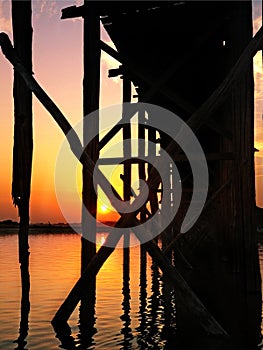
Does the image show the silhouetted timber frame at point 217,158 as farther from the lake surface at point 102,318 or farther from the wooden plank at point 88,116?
the lake surface at point 102,318

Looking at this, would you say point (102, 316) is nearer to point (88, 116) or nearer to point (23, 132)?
point (88, 116)

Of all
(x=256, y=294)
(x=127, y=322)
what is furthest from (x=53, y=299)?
(x=256, y=294)

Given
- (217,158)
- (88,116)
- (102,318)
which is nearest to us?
(88,116)

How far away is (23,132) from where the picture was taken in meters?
5.47

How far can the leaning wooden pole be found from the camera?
5379mm

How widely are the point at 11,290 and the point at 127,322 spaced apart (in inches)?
207

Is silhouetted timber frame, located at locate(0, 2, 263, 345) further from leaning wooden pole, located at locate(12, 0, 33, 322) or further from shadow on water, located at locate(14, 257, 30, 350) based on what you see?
shadow on water, located at locate(14, 257, 30, 350)

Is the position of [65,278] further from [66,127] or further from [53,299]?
[66,127]

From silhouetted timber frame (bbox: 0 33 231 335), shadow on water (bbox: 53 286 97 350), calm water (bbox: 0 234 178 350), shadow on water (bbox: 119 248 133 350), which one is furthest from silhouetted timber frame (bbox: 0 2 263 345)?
shadow on water (bbox: 119 248 133 350)

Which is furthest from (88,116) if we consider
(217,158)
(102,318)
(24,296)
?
(102,318)

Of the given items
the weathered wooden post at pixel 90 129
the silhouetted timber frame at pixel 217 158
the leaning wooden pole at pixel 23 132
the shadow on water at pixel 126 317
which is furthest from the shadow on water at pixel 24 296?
the shadow on water at pixel 126 317

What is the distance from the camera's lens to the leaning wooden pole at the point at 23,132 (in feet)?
17.6

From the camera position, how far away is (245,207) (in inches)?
290

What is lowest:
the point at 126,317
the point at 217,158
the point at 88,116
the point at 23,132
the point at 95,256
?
the point at 126,317
